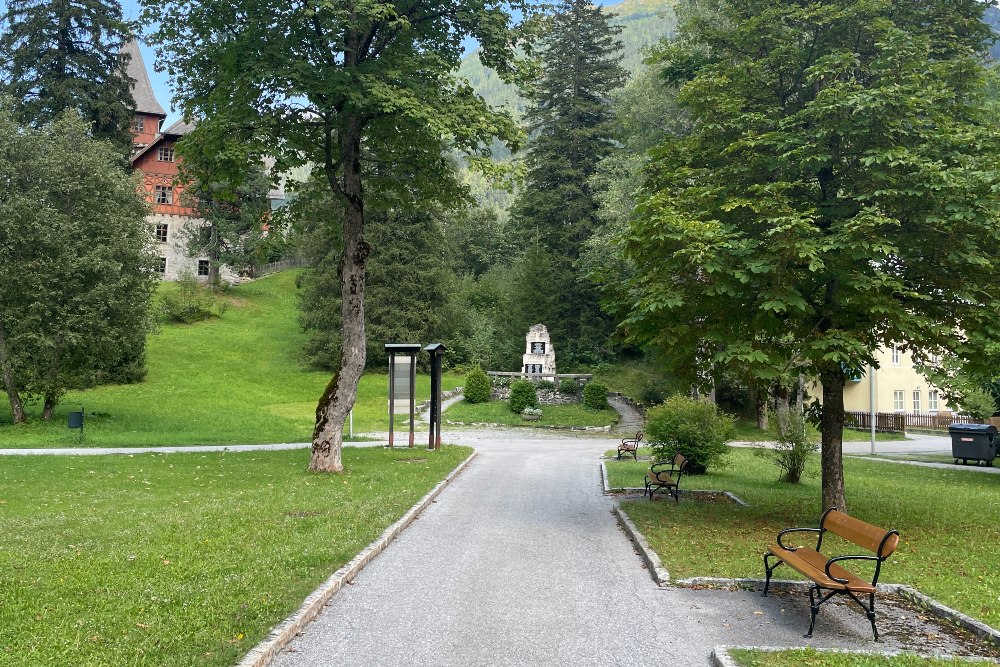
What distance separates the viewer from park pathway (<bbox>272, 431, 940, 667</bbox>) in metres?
5.71

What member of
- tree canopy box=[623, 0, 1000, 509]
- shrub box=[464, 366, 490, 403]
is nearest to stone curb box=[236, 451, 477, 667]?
tree canopy box=[623, 0, 1000, 509]

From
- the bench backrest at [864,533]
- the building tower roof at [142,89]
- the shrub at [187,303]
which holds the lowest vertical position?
the bench backrest at [864,533]

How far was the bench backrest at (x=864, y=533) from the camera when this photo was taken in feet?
21.4

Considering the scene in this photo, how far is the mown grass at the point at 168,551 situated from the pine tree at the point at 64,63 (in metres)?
32.2

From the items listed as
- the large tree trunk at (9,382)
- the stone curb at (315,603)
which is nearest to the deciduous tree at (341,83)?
the stone curb at (315,603)

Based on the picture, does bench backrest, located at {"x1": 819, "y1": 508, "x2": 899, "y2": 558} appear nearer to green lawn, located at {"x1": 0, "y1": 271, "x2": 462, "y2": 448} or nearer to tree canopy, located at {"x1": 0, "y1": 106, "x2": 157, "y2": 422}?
green lawn, located at {"x1": 0, "y1": 271, "x2": 462, "y2": 448}

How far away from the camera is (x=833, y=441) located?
11.8 m

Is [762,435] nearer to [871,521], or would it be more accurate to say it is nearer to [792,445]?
[792,445]

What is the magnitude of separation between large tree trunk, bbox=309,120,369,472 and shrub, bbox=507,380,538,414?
19845mm

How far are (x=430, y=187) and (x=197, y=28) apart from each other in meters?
6.78

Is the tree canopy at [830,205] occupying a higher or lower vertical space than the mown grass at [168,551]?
higher

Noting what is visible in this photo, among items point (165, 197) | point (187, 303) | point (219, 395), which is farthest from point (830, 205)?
point (165, 197)

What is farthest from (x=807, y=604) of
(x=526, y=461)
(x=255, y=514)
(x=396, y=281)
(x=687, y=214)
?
(x=396, y=281)

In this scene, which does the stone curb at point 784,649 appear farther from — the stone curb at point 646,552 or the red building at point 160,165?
the red building at point 160,165
